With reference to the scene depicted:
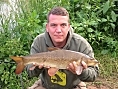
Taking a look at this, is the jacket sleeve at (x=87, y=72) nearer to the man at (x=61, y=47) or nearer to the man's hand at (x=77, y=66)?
the man at (x=61, y=47)

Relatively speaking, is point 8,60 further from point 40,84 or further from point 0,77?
point 40,84

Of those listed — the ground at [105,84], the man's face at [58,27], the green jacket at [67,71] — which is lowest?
the ground at [105,84]

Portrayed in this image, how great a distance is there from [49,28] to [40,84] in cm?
76

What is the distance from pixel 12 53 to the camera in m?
3.97

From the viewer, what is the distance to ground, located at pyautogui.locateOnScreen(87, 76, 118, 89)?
13.4ft

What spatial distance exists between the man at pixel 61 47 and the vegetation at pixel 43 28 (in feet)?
2.94

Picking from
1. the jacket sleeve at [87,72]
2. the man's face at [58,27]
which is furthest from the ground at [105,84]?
the man's face at [58,27]

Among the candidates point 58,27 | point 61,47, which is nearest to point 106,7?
point 61,47

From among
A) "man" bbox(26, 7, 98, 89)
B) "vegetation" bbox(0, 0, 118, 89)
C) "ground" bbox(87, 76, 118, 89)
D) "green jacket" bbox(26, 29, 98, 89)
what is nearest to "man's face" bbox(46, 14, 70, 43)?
"man" bbox(26, 7, 98, 89)

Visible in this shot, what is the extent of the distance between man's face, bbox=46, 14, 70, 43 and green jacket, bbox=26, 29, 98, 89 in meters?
0.16

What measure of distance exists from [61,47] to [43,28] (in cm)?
150

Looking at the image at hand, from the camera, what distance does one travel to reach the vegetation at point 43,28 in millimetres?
3990

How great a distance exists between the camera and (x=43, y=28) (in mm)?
4387

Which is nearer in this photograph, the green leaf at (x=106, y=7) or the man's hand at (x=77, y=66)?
the man's hand at (x=77, y=66)
